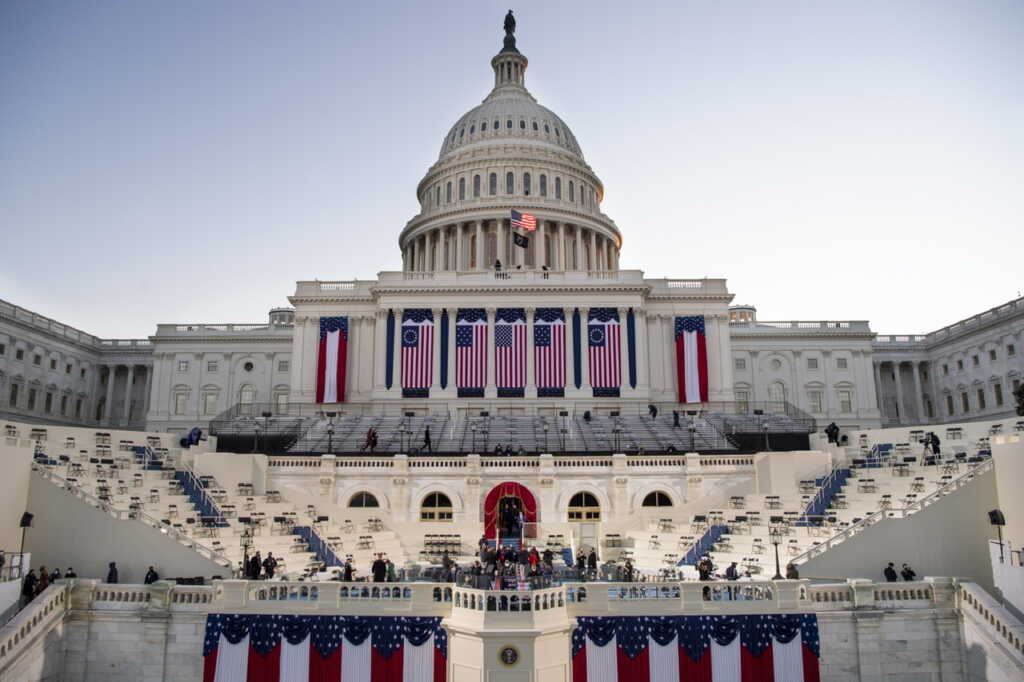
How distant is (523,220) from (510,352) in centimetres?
1790

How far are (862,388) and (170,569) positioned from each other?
80872mm

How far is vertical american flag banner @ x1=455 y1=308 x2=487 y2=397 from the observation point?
7331 centimetres

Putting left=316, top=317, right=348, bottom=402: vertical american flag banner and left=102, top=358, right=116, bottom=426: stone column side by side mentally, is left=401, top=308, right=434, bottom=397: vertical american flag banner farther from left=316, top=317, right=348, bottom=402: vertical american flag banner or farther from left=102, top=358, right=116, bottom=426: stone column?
left=102, top=358, right=116, bottom=426: stone column

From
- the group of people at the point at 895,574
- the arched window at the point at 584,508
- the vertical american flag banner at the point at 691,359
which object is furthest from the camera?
the vertical american flag banner at the point at 691,359

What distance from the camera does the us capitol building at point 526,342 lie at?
74188 millimetres

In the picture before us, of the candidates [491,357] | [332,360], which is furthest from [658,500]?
[332,360]

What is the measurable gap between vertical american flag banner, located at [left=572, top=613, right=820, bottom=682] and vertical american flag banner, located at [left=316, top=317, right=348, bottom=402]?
5425cm

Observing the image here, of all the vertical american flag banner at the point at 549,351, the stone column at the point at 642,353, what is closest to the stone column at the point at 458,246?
the vertical american flag banner at the point at 549,351

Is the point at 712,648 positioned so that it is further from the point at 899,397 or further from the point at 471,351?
the point at 899,397

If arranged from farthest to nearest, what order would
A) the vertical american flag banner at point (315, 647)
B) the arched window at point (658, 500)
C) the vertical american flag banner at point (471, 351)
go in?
the vertical american flag banner at point (471, 351) → the arched window at point (658, 500) → the vertical american flag banner at point (315, 647)

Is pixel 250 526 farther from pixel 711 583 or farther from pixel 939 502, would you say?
pixel 939 502

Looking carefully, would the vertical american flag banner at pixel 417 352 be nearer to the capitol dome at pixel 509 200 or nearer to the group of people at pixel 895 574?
the capitol dome at pixel 509 200

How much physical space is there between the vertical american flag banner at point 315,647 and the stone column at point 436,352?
162 feet

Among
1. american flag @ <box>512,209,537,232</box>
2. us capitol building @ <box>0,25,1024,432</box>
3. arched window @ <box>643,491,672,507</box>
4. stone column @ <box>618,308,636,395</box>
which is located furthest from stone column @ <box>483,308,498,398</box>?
arched window @ <box>643,491,672,507</box>
